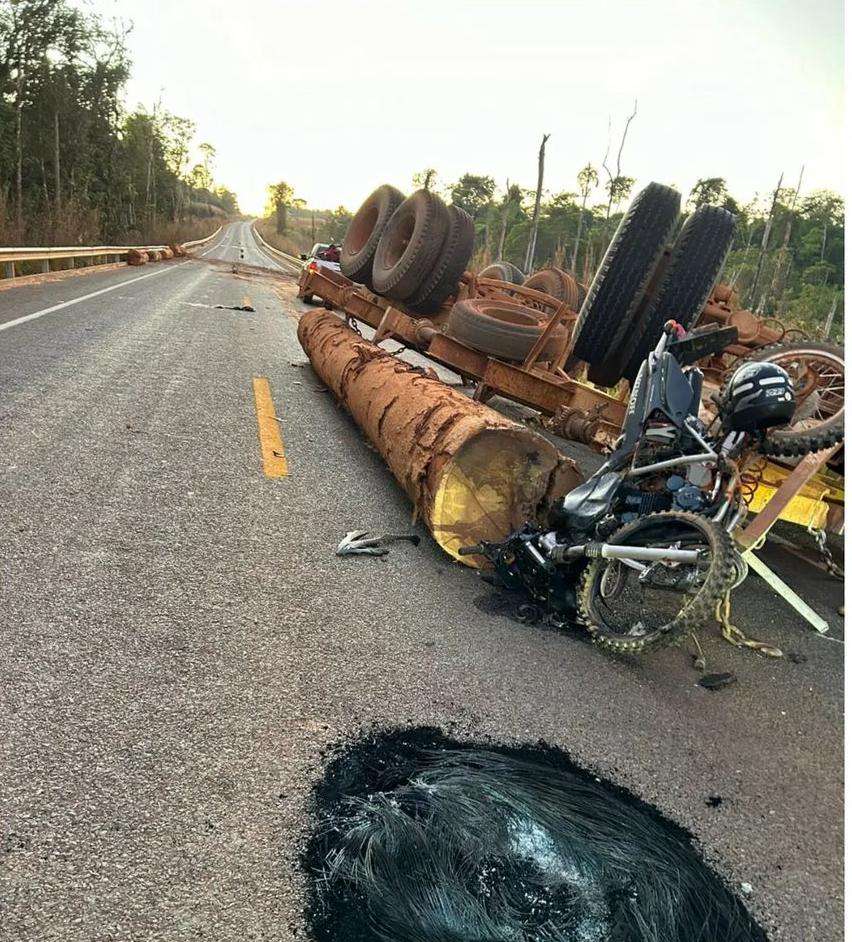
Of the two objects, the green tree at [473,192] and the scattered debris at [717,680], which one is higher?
the green tree at [473,192]

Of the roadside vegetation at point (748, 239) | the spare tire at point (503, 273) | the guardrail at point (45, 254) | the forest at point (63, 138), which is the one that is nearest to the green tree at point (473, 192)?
the roadside vegetation at point (748, 239)

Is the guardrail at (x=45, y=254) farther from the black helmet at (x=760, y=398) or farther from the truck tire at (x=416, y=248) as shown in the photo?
the black helmet at (x=760, y=398)

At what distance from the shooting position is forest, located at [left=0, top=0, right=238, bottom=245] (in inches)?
909

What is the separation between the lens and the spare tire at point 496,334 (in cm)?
563

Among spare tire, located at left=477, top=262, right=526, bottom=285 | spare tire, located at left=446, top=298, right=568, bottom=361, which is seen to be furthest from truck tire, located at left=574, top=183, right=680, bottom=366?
spare tire, located at left=477, top=262, right=526, bottom=285

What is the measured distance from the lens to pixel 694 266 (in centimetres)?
472

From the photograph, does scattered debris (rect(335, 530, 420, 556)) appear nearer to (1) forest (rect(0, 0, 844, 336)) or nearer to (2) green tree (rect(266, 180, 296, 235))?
(1) forest (rect(0, 0, 844, 336))

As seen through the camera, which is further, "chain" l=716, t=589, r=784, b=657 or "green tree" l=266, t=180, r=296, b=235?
"green tree" l=266, t=180, r=296, b=235

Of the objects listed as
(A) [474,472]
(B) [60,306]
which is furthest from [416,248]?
(B) [60,306]

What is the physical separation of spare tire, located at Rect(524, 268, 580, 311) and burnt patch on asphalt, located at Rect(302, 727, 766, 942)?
790 cm

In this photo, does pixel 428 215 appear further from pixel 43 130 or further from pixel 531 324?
pixel 43 130

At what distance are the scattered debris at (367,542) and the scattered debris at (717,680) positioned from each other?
64.8 inches

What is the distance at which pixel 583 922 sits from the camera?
160 cm

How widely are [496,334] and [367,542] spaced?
9.09ft
